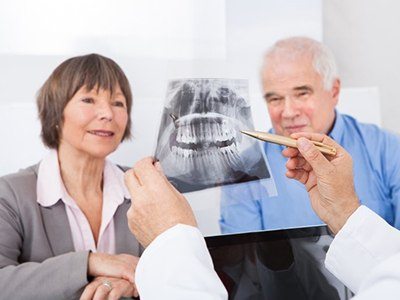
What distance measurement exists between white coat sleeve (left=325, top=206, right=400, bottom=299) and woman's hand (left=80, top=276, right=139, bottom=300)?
0.43 m

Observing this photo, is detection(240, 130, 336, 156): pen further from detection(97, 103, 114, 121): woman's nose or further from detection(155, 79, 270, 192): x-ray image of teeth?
detection(97, 103, 114, 121): woman's nose

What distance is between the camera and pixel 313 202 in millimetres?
1163

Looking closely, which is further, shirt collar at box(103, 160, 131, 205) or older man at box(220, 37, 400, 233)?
older man at box(220, 37, 400, 233)

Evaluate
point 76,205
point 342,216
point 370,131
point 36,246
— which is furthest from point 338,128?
point 36,246

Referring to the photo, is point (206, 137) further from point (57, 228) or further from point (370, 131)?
point (370, 131)

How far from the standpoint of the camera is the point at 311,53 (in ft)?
5.02

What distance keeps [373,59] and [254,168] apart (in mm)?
605

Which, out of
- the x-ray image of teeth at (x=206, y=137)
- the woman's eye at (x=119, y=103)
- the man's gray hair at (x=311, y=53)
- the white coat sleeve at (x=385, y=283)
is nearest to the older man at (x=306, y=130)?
the man's gray hair at (x=311, y=53)

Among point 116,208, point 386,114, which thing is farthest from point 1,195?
point 386,114

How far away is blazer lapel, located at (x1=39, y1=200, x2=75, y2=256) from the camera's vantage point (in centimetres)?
120

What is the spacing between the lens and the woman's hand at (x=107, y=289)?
1103 mm

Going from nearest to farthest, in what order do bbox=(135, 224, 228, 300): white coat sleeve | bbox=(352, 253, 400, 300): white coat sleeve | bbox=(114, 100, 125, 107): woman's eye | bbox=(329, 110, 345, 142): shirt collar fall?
1. bbox=(352, 253, 400, 300): white coat sleeve
2. bbox=(135, 224, 228, 300): white coat sleeve
3. bbox=(114, 100, 125, 107): woman's eye
4. bbox=(329, 110, 345, 142): shirt collar

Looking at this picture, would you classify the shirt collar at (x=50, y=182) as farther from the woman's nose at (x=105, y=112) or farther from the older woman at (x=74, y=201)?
the woman's nose at (x=105, y=112)

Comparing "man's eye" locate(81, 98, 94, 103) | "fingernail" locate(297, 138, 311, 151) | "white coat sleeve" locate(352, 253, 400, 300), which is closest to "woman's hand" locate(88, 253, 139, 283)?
"man's eye" locate(81, 98, 94, 103)
